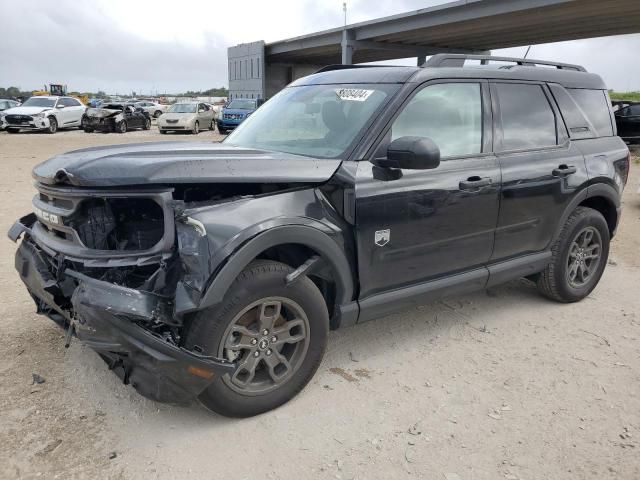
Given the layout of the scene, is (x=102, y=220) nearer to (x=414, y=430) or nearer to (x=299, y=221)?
(x=299, y=221)

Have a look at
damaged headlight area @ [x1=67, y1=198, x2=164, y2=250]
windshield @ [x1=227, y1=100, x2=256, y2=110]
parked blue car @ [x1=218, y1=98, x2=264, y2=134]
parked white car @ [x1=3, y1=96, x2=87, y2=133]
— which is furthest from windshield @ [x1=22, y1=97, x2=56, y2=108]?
damaged headlight area @ [x1=67, y1=198, x2=164, y2=250]

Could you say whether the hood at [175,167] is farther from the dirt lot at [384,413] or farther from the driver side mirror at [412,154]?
the dirt lot at [384,413]

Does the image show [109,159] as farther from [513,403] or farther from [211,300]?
[513,403]

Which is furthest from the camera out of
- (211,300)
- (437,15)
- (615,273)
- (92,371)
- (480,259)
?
(437,15)

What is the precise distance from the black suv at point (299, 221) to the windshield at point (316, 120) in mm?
14

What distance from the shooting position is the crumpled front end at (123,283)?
2.53 meters

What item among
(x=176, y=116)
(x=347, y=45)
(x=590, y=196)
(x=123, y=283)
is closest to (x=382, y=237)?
(x=123, y=283)

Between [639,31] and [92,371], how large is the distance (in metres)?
27.0

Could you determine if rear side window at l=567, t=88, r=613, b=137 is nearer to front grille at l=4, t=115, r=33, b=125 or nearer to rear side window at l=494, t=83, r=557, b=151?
rear side window at l=494, t=83, r=557, b=151

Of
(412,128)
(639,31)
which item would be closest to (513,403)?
(412,128)

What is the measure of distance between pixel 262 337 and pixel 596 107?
3760 mm

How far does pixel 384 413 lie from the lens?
312 centimetres

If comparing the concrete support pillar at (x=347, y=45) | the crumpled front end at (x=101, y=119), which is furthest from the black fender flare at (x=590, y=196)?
the concrete support pillar at (x=347, y=45)

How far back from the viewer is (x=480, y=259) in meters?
3.97
